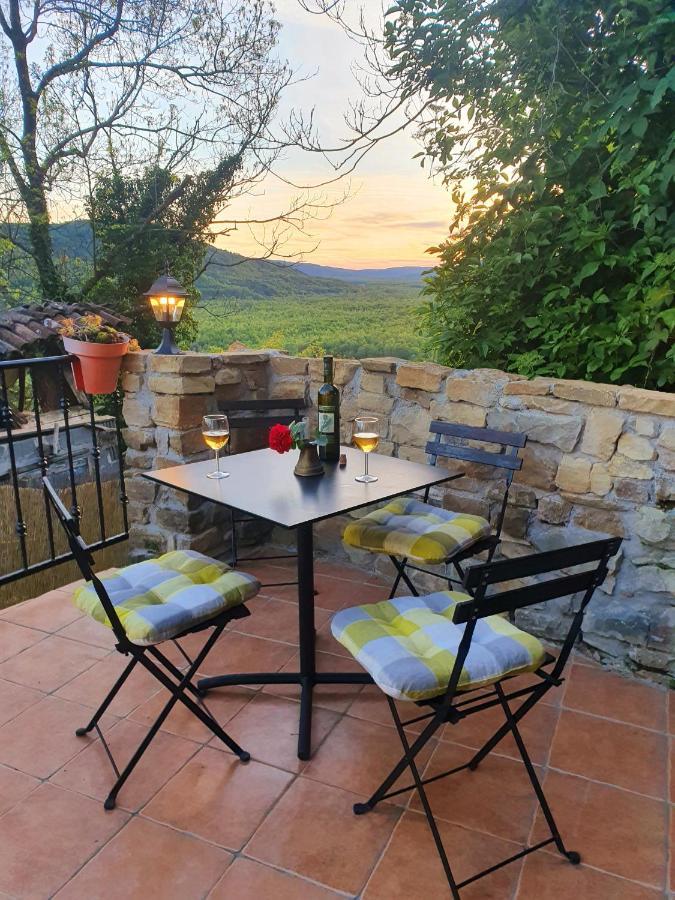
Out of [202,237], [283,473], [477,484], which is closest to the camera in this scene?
[283,473]

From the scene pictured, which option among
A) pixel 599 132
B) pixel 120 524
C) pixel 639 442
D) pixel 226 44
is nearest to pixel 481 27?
pixel 599 132

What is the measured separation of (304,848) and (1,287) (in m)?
10.5

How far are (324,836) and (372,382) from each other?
1.94m

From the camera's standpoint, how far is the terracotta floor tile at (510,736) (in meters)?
1.93

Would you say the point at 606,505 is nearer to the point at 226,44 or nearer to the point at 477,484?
the point at 477,484

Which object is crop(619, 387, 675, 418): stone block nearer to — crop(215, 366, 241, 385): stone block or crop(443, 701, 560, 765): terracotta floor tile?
crop(443, 701, 560, 765): terracotta floor tile

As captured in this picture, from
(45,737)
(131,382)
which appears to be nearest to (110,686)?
(45,737)

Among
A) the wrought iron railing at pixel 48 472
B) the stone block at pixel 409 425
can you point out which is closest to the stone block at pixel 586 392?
the stone block at pixel 409 425

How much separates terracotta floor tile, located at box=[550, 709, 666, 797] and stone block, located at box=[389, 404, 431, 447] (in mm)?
1314

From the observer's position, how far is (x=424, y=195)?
4121 millimetres

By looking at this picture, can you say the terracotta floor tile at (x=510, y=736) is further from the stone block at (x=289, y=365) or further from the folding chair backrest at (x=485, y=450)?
the stone block at (x=289, y=365)

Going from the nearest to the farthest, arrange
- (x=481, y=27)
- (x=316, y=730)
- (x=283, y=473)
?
(x=316, y=730), (x=283, y=473), (x=481, y=27)

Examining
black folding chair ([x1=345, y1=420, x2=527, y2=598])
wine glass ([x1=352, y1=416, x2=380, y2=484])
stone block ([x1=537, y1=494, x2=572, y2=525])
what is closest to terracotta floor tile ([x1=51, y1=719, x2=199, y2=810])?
black folding chair ([x1=345, y1=420, x2=527, y2=598])

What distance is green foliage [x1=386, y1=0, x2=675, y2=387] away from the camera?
2387 mm
